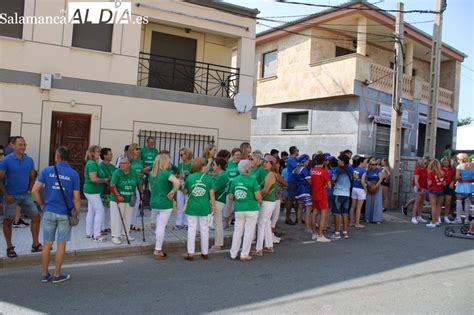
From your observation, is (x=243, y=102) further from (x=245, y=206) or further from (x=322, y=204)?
(x=245, y=206)

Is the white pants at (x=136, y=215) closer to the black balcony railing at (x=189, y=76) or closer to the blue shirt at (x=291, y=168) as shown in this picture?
the blue shirt at (x=291, y=168)

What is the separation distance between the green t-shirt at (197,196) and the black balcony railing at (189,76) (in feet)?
20.9

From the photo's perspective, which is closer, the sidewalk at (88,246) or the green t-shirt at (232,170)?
the sidewalk at (88,246)

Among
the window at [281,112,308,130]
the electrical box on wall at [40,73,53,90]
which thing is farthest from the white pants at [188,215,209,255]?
the window at [281,112,308,130]

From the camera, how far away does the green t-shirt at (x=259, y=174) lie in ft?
23.9

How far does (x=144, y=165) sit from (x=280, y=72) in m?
11.2

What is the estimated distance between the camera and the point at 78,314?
4371 mm

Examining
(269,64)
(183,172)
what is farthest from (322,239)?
(269,64)

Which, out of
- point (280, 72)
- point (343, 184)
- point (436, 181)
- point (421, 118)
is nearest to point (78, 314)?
point (343, 184)

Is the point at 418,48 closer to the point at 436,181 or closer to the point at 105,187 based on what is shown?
the point at 436,181

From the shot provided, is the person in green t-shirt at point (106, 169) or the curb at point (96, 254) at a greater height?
the person in green t-shirt at point (106, 169)

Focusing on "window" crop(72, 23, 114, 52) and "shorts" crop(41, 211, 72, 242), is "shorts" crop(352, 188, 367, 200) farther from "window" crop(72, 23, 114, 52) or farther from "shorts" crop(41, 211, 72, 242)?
"window" crop(72, 23, 114, 52)

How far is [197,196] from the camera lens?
6691mm

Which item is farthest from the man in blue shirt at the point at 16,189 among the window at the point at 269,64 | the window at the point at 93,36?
the window at the point at 269,64
